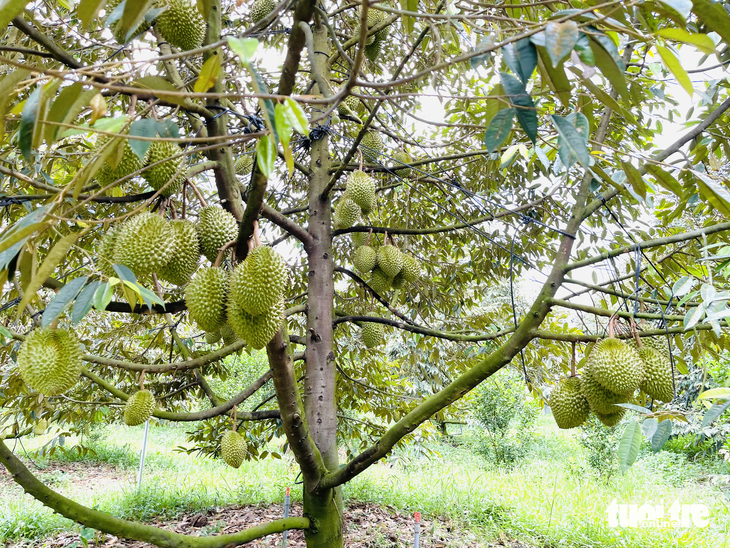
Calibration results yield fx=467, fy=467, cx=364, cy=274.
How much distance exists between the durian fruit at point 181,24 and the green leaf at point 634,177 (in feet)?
3.74

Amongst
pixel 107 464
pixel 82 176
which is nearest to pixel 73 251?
pixel 82 176

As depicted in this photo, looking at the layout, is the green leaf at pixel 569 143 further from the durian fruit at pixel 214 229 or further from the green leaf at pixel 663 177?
the durian fruit at pixel 214 229

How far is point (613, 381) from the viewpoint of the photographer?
131 cm

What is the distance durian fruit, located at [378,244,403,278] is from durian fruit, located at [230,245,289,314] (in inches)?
50.4

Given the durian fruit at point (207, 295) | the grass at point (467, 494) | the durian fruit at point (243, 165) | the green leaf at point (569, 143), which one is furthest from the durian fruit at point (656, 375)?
the grass at point (467, 494)

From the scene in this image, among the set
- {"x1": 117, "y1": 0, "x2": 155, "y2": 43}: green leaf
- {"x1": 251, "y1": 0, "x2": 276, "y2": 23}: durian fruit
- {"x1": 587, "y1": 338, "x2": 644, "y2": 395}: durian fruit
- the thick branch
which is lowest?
the thick branch

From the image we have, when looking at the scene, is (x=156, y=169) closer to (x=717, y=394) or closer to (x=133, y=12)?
(x=133, y=12)

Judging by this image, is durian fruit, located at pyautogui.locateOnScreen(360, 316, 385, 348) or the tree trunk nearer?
the tree trunk

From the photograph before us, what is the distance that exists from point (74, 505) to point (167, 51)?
4.81 feet

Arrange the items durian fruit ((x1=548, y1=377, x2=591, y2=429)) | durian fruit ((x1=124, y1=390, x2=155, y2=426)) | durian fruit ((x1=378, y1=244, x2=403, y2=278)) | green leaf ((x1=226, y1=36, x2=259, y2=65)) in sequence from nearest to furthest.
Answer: green leaf ((x1=226, y1=36, x2=259, y2=65)) → durian fruit ((x1=548, y1=377, x2=591, y2=429)) → durian fruit ((x1=124, y1=390, x2=155, y2=426)) → durian fruit ((x1=378, y1=244, x2=403, y2=278))

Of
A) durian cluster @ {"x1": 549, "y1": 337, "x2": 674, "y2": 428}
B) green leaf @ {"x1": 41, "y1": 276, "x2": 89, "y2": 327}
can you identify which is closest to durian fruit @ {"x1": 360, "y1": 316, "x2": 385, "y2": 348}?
durian cluster @ {"x1": 549, "y1": 337, "x2": 674, "y2": 428}

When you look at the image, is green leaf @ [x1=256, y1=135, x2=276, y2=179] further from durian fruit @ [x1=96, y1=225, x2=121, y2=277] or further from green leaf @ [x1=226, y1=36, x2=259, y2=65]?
durian fruit @ [x1=96, y1=225, x2=121, y2=277]

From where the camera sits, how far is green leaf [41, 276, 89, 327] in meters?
0.81

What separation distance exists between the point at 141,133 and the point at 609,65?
2.51ft
